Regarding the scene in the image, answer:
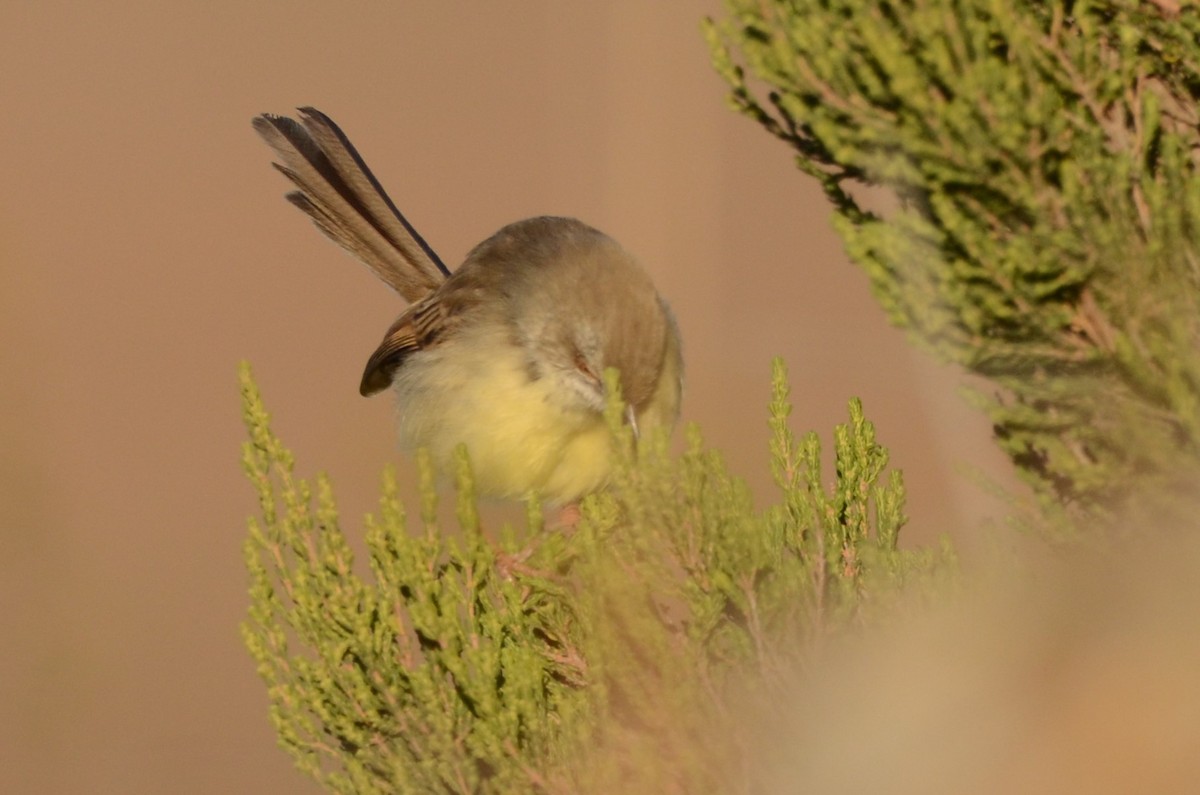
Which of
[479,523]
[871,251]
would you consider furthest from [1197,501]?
[479,523]

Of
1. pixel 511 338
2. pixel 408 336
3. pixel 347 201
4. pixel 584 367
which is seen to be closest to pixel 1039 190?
pixel 584 367

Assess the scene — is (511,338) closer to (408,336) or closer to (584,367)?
(584,367)

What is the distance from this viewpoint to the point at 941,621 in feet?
8.39

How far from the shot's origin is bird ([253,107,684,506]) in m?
4.81

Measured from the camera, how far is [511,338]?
511 centimetres

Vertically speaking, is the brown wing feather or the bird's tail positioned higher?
the bird's tail

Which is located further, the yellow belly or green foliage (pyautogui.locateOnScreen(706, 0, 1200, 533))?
the yellow belly

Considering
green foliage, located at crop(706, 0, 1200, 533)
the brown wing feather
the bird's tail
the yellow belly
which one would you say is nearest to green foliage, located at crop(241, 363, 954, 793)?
green foliage, located at crop(706, 0, 1200, 533)

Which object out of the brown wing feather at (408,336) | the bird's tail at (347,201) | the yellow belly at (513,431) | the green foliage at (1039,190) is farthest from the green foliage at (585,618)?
the bird's tail at (347,201)

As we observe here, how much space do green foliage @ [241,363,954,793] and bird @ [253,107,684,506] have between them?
1.07m

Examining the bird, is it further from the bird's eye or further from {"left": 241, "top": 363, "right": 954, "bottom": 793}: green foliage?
{"left": 241, "top": 363, "right": 954, "bottom": 793}: green foliage

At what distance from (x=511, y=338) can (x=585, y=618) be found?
1917 mm

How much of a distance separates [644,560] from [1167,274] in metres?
1.26

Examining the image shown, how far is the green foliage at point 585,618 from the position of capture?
3035 millimetres
